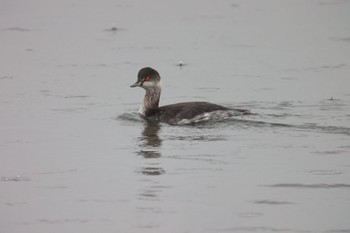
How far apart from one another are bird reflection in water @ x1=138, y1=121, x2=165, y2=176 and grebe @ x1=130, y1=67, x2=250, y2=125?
242 millimetres

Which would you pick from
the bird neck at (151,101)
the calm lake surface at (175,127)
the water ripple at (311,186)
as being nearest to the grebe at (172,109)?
the bird neck at (151,101)

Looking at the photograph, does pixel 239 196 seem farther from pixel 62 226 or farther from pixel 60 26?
pixel 60 26

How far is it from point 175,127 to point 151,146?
1591 millimetres

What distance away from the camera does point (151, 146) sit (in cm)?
1537

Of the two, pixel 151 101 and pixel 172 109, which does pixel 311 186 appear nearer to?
pixel 172 109

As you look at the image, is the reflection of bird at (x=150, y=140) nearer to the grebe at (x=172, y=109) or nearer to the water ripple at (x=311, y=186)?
the grebe at (x=172, y=109)

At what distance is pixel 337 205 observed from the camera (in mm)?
12000

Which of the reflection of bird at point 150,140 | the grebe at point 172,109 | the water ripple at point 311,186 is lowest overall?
the water ripple at point 311,186

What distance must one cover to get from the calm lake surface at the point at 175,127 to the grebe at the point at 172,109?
190 mm

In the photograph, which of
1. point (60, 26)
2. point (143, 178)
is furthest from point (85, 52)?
point (143, 178)

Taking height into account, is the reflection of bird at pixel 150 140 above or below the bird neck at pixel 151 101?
below

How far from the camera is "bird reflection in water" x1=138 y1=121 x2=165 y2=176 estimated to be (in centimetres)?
1374

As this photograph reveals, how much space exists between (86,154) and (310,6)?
49.5 feet

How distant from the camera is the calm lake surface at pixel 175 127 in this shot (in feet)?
38.9
